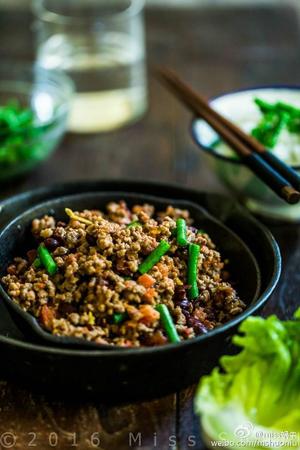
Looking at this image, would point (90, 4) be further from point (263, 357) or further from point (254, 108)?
point (263, 357)

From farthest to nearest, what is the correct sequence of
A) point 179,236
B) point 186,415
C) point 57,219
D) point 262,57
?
point 262,57, point 57,219, point 179,236, point 186,415

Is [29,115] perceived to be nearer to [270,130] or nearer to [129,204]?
[129,204]

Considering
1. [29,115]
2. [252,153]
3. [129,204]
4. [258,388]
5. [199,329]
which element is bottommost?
[258,388]

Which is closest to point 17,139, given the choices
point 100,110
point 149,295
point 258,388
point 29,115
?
point 29,115

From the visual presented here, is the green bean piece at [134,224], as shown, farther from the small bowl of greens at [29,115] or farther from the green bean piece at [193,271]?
the small bowl of greens at [29,115]

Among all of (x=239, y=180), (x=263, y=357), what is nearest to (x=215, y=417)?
(x=263, y=357)
